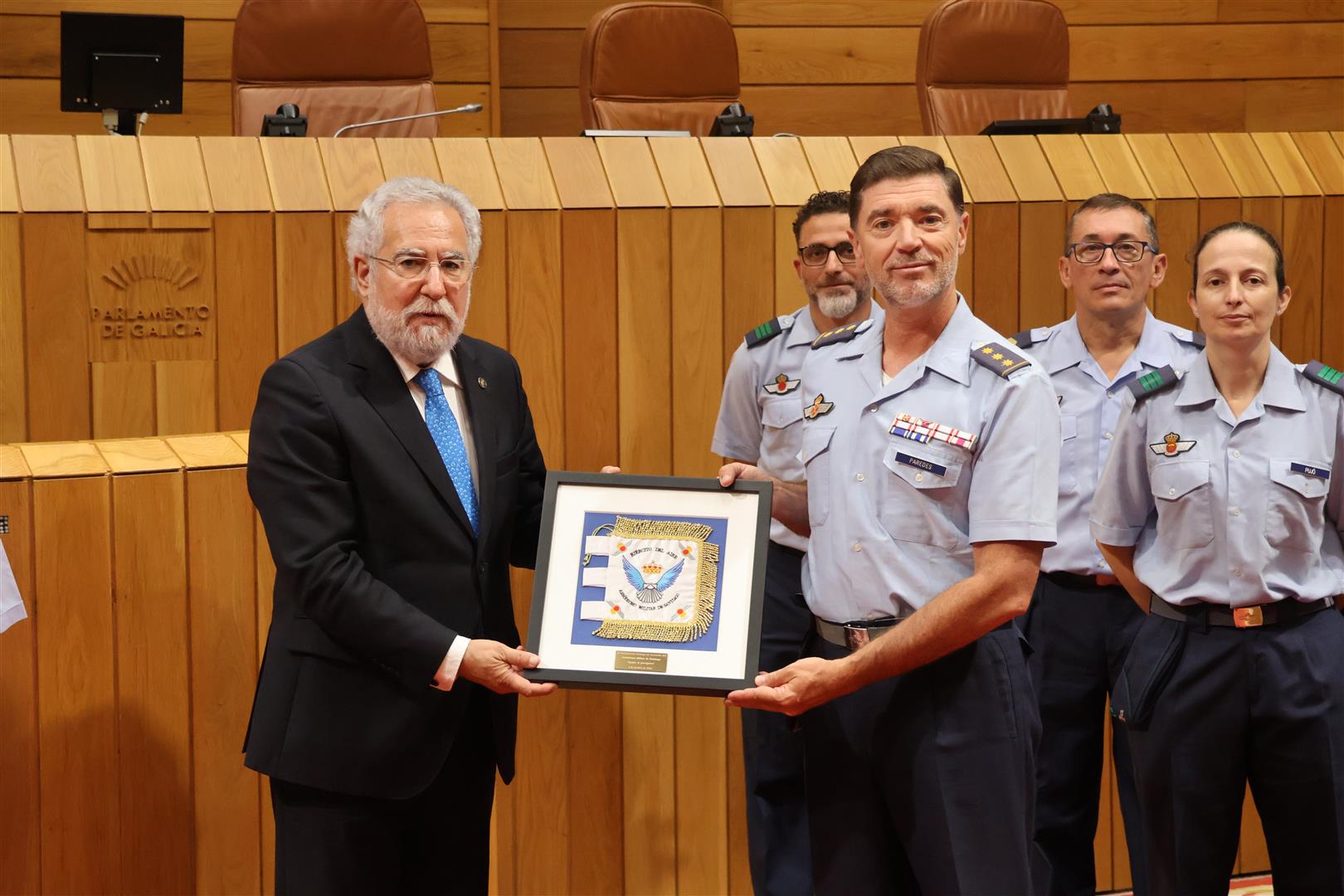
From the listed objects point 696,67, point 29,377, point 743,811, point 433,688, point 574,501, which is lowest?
point 743,811

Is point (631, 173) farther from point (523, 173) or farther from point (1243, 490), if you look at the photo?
point (1243, 490)

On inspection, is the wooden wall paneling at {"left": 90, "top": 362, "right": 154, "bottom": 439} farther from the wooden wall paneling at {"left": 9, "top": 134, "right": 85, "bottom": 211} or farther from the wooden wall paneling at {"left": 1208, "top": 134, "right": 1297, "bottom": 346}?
the wooden wall paneling at {"left": 1208, "top": 134, "right": 1297, "bottom": 346}

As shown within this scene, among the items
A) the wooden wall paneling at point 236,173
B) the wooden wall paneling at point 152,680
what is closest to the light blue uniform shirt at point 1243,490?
the wooden wall paneling at point 152,680

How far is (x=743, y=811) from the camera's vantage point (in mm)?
3404

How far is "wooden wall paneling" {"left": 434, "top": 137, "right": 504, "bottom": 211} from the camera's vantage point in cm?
331

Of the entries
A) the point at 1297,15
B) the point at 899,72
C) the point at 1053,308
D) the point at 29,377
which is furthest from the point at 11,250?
the point at 1297,15

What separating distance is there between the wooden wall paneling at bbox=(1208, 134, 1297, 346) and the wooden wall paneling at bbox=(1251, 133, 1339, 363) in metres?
0.02

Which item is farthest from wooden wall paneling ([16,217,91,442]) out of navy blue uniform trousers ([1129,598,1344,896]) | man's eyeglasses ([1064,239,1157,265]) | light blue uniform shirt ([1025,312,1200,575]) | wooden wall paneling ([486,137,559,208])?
navy blue uniform trousers ([1129,598,1344,896])

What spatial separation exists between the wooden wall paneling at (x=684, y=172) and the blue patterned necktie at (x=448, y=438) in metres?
A: 1.27

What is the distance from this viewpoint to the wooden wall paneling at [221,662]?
2.87 m

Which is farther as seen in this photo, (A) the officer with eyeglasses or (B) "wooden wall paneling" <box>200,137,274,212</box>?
(B) "wooden wall paneling" <box>200,137,274,212</box>

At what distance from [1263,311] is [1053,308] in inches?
43.0

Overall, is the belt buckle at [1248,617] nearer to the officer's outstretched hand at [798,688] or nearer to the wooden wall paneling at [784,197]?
the officer's outstretched hand at [798,688]

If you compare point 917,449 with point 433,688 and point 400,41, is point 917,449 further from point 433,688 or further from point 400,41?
point 400,41
